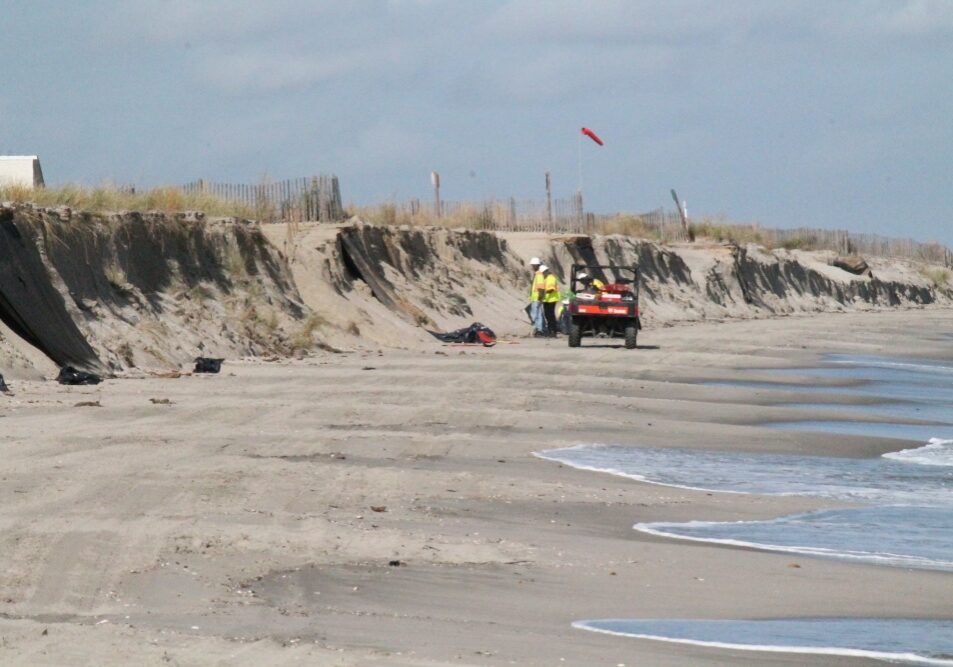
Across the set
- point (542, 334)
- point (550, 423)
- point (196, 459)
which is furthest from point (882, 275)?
point (196, 459)

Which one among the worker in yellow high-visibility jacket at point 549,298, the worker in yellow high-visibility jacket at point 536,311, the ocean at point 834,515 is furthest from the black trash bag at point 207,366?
the worker in yellow high-visibility jacket at point 536,311

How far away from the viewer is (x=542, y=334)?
3022 cm

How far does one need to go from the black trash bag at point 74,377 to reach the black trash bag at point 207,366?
2138mm

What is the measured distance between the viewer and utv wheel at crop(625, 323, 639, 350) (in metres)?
26.3

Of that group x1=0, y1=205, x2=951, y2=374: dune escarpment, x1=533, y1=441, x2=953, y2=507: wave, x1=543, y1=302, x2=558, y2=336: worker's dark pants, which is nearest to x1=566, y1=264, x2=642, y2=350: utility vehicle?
x1=0, y1=205, x2=951, y2=374: dune escarpment

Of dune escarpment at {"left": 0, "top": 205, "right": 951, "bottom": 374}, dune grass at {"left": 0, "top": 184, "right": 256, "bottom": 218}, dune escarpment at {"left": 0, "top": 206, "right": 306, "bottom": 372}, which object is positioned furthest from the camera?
dune grass at {"left": 0, "top": 184, "right": 256, "bottom": 218}

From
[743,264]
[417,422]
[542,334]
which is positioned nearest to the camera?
[417,422]

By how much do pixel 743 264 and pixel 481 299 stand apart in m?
23.6

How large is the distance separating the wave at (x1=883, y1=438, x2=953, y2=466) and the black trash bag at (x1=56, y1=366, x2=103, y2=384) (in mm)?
8204

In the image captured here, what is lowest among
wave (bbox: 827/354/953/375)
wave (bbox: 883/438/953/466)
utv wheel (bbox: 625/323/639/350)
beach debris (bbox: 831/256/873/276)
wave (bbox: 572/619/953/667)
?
wave (bbox: 827/354/953/375)

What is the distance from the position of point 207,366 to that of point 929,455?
8570mm

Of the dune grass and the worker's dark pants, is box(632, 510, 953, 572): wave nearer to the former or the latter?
the dune grass

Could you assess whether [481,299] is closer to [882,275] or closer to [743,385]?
[743,385]

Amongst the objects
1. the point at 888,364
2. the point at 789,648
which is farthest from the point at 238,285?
the point at 789,648
